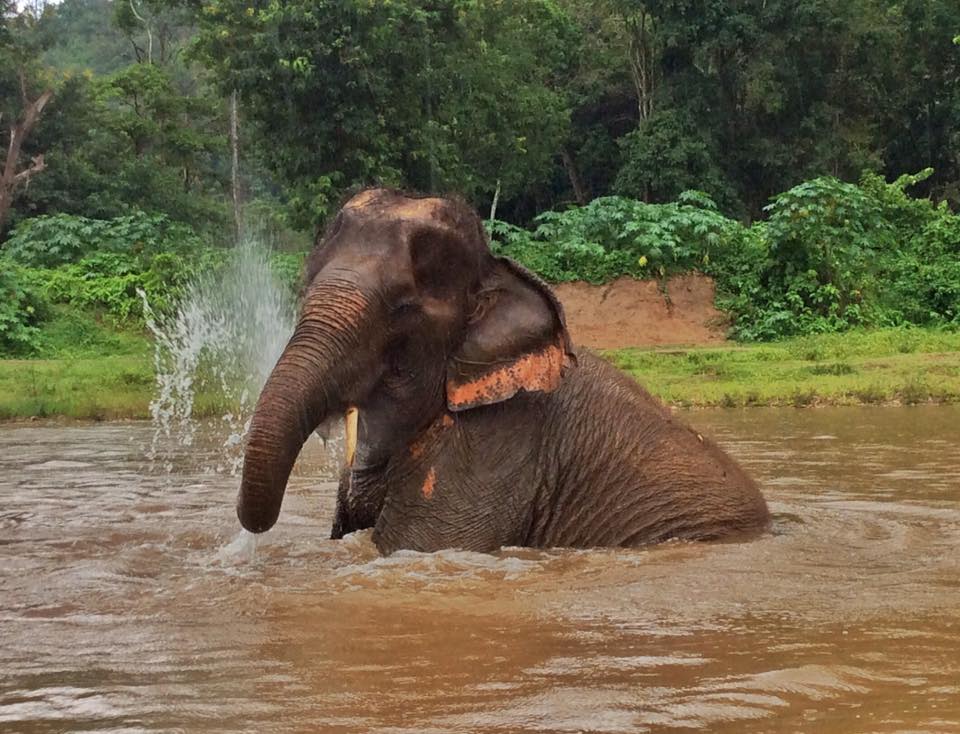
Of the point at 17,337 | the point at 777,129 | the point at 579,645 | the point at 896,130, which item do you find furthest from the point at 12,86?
the point at 579,645

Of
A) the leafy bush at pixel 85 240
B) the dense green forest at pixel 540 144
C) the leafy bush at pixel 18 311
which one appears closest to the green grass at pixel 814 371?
the dense green forest at pixel 540 144

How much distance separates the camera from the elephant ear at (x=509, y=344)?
19.0ft

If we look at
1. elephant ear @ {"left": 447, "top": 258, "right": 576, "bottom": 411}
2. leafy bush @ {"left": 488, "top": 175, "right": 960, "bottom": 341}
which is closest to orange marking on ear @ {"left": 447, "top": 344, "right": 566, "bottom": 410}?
elephant ear @ {"left": 447, "top": 258, "right": 576, "bottom": 411}

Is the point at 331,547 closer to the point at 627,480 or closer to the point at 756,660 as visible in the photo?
the point at 627,480

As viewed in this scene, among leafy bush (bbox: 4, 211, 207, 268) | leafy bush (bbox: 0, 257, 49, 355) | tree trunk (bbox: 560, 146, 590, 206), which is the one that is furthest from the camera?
tree trunk (bbox: 560, 146, 590, 206)

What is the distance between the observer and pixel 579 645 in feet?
13.8

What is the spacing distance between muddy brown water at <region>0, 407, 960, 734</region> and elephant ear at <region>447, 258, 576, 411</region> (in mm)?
810

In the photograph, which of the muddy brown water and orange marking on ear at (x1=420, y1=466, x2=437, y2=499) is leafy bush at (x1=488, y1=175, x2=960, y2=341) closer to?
the muddy brown water

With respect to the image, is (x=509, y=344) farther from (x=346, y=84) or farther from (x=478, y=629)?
(x=346, y=84)

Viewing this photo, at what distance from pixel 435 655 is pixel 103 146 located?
1460 inches

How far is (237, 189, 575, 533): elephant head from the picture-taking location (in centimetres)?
514

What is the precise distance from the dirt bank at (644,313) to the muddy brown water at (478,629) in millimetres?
Result: 16823

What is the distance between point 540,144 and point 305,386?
33519 mm

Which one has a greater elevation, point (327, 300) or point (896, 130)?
→ point (896, 130)
